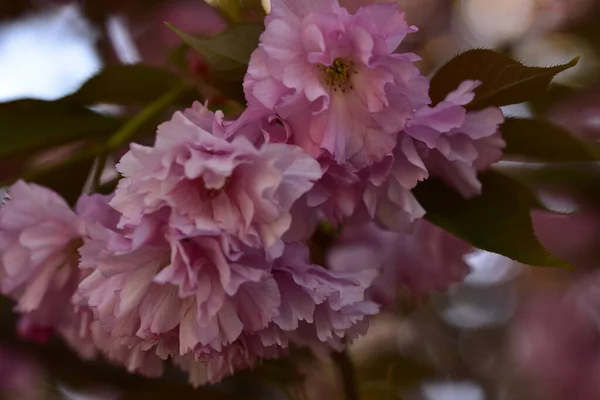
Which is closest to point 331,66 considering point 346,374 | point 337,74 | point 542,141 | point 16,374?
point 337,74

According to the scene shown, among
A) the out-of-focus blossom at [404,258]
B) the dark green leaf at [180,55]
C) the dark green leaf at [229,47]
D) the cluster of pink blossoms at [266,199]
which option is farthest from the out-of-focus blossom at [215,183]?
the out-of-focus blossom at [404,258]

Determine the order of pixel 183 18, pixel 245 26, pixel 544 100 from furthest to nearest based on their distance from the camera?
pixel 183 18
pixel 544 100
pixel 245 26

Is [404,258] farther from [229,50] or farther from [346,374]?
[229,50]

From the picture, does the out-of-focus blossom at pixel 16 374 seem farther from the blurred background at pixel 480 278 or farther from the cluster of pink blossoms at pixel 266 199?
the cluster of pink blossoms at pixel 266 199

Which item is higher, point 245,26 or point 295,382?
point 245,26

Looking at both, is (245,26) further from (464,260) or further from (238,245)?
(464,260)

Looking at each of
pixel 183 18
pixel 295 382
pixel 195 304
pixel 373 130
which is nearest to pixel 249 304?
pixel 195 304
